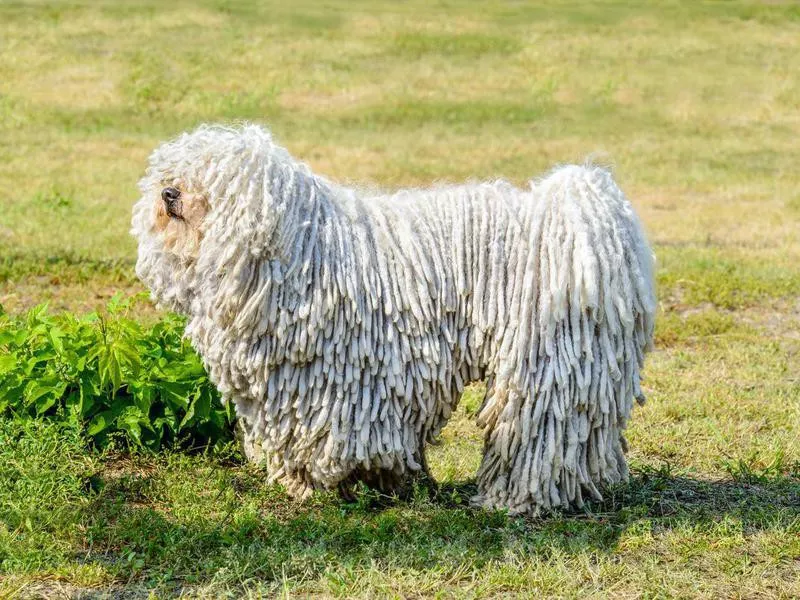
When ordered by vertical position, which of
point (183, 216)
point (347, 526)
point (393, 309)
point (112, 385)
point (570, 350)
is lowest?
point (347, 526)

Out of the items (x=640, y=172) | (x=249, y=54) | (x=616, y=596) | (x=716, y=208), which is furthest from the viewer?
(x=249, y=54)

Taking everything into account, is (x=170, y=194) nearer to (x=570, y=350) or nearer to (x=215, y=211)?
(x=215, y=211)

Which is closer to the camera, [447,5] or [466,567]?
[466,567]

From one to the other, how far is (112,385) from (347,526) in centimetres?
130

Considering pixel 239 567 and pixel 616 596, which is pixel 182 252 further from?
pixel 616 596

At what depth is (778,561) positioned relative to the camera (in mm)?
4320

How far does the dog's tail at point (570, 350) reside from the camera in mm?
4438

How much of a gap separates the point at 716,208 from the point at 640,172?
182cm

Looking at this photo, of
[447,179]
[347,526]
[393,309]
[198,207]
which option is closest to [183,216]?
[198,207]

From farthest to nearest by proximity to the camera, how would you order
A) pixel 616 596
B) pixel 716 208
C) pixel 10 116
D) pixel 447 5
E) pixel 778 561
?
pixel 447 5, pixel 10 116, pixel 716 208, pixel 778 561, pixel 616 596

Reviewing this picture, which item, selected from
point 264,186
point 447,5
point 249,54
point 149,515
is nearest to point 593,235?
point 264,186

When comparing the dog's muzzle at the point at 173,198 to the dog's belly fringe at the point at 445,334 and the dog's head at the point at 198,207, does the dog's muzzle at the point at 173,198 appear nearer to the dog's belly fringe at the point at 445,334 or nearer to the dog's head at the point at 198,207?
the dog's head at the point at 198,207

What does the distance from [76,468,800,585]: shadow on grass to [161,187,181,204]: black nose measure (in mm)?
1171

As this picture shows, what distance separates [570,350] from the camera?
4438 mm
